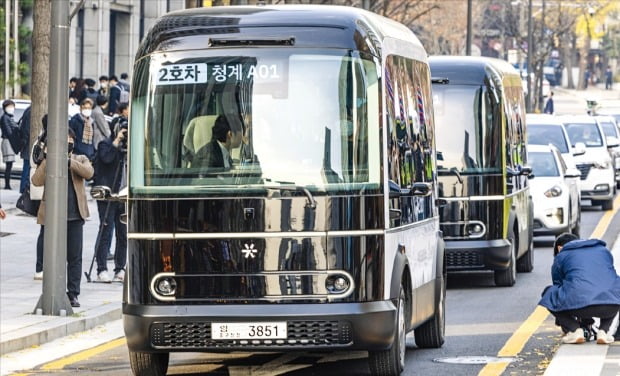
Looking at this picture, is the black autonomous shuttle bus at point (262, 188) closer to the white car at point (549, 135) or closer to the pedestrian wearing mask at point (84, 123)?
the pedestrian wearing mask at point (84, 123)

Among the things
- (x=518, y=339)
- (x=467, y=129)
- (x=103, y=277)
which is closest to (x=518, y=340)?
(x=518, y=339)

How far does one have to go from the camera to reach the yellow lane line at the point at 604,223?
2695cm

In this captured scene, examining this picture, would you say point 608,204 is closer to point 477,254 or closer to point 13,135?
point 13,135

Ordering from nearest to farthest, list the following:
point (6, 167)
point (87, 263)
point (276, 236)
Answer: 1. point (276, 236)
2. point (87, 263)
3. point (6, 167)

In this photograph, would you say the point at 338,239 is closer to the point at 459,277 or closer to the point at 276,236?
the point at 276,236

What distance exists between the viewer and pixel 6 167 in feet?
107

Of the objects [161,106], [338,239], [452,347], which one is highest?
[161,106]

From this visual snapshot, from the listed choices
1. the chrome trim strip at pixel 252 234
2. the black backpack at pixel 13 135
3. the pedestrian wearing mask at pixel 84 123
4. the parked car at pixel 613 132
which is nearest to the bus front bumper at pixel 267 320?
the chrome trim strip at pixel 252 234

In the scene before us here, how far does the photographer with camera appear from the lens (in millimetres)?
18203

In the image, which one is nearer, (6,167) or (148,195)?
(148,195)

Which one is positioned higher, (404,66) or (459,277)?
(404,66)

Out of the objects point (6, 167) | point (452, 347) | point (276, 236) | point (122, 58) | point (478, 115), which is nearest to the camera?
point (276, 236)

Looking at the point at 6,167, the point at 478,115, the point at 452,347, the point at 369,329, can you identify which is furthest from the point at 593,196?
the point at 369,329

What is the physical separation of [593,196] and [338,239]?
2265cm
